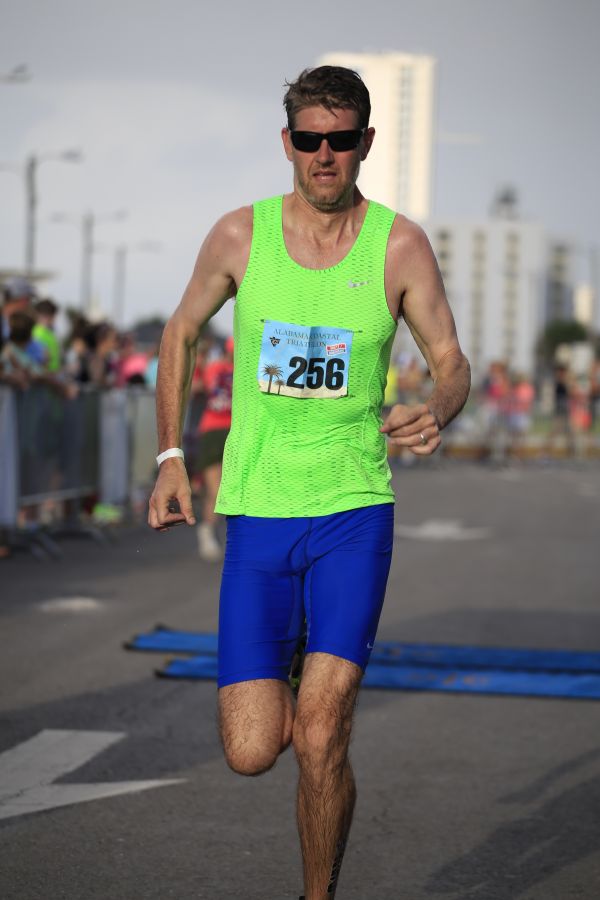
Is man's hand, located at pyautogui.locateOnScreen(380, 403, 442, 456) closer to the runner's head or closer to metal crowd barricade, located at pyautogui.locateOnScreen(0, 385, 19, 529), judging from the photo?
the runner's head

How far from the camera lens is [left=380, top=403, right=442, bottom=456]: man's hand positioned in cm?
372

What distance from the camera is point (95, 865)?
4746mm

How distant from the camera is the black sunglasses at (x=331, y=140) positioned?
421cm

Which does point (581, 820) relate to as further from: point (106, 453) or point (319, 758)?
point (106, 453)

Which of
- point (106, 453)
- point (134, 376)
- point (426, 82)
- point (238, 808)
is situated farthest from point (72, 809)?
point (426, 82)

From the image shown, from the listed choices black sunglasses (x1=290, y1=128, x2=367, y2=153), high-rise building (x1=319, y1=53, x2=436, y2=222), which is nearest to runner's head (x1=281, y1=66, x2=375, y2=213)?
black sunglasses (x1=290, y1=128, x2=367, y2=153)

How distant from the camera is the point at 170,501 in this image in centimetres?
418

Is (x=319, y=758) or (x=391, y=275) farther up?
(x=391, y=275)

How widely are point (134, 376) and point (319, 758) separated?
15.0 m

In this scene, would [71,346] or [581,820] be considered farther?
[71,346]

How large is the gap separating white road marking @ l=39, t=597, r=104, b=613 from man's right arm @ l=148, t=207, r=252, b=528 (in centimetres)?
619

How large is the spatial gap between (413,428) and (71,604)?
730 centimetres

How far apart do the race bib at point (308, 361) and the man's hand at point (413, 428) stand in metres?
0.38

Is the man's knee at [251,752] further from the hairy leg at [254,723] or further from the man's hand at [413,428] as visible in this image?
the man's hand at [413,428]
